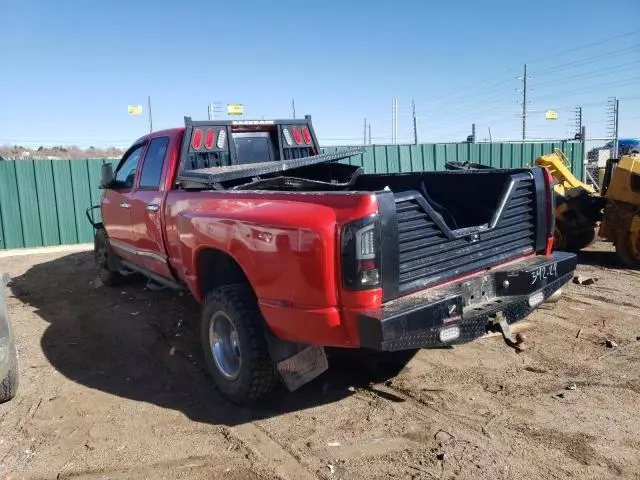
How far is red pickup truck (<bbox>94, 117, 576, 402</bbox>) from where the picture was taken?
312 centimetres

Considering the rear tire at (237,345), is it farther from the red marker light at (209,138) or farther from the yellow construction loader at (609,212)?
the yellow construction loader at (609,212)

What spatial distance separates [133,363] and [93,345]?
76 cm

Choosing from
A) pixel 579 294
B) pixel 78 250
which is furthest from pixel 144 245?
pixel 78 250

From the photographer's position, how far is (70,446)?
140 inches

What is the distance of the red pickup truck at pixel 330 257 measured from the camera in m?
3.12

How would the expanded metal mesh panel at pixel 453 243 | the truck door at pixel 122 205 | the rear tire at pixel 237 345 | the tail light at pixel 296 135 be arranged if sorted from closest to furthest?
1. the expanded metal mesh panel at pixel 453 243
2. the rear tire at pixel 237 345
3. the truck door at pixel 122 205
4. the tail light at pixel 296 135

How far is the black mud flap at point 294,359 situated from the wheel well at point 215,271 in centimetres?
72

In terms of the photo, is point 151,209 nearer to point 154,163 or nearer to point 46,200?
point 154,163

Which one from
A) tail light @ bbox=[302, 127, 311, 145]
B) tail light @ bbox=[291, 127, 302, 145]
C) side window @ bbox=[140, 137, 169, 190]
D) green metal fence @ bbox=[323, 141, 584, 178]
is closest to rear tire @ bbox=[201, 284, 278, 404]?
side window @ bbox=[140, 137, 169, 190]

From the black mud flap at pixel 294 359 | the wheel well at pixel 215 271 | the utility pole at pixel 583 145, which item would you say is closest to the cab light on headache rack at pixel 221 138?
the wheel well at pixel 215 271

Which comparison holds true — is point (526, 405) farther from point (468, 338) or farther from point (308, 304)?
point (308, 304)

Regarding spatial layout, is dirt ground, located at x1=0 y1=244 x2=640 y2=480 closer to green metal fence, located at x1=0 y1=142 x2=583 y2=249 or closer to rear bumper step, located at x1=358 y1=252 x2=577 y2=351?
rear bumper step, located at x1=358 y1=252 x2=577 y2=351

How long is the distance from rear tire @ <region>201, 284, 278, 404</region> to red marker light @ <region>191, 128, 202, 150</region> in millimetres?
1850

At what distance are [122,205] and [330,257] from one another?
3930mm
